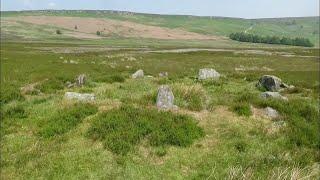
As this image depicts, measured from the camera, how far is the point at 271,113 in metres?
17.9

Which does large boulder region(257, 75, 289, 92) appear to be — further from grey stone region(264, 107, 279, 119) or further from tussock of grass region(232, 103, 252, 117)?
tussock of grass region(232, 103, 252, 117)

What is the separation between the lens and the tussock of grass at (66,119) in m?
15.6

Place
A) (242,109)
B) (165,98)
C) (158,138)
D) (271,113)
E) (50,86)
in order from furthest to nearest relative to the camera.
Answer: (50,86)
(165,98)
(271,113)
(242,109)
(158,138)

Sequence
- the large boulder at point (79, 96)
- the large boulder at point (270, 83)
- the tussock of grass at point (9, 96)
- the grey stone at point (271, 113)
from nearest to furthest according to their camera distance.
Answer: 1. the grey stone at point (271, 113)
2. the large boulder at point (79, 96)
3. the tussock of grass at point (9, 96)
4. the large boulder at point (270, 83)

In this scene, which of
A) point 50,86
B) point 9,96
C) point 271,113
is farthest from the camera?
point 50,86

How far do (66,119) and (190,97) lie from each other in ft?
17.5

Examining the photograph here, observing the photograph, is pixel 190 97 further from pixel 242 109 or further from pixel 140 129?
pixel 140 129

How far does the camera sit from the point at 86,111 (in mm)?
16922

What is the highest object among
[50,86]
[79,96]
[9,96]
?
[79,96]

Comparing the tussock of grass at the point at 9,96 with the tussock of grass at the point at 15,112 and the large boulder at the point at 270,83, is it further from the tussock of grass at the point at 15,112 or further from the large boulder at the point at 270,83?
the large boulder at the point at 270,83

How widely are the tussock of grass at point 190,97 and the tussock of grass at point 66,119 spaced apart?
141 inches

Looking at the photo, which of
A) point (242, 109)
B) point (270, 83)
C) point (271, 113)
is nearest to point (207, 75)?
point (270, 83)

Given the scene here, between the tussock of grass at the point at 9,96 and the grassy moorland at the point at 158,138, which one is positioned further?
the tussock of grass at the point at 9,96

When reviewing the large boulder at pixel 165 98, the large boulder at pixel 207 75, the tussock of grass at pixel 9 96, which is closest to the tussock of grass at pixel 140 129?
the large boulder at pixel 165 98
